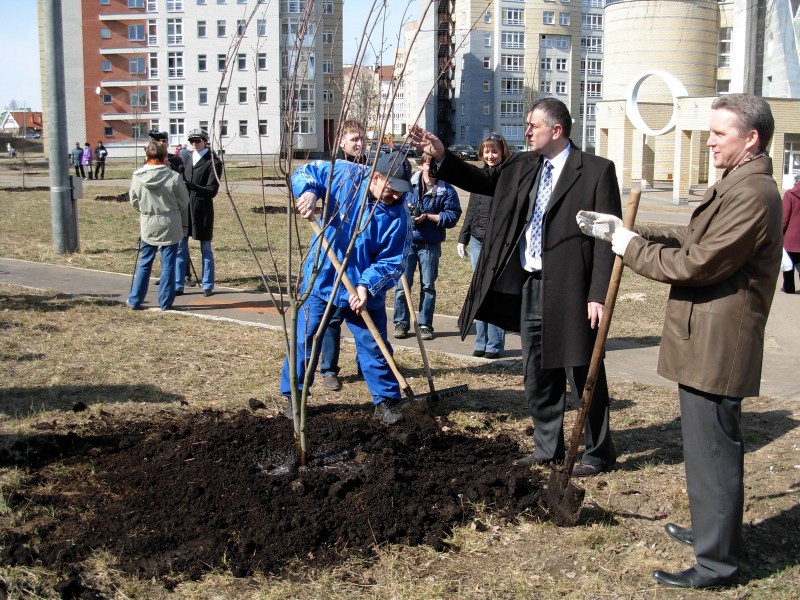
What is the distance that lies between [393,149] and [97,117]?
3011 inches

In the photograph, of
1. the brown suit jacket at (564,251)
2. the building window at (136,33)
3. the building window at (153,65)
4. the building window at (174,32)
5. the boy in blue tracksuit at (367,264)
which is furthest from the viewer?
the building window at (136,33)

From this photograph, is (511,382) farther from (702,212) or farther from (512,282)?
(702,212)

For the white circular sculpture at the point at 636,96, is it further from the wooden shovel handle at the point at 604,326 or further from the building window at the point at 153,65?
the building window at the point at 153,65

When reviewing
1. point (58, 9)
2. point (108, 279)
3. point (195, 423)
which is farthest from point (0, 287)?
point (195, 423)

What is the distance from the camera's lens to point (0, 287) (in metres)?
10.3

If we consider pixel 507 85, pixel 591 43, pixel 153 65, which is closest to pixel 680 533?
pixel 153 65

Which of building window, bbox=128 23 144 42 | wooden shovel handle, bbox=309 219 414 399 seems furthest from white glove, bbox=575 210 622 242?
building window, bbox=128 23 144 42

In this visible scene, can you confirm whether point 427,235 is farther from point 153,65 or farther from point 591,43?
point 591,43

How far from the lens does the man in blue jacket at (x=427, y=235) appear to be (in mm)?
8156

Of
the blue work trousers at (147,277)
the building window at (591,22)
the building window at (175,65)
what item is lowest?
the blue work trousers at (147,277)

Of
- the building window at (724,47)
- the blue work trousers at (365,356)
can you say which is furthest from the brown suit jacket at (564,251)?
the building window at (724,47)

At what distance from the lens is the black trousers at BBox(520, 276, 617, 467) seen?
474 centimetres

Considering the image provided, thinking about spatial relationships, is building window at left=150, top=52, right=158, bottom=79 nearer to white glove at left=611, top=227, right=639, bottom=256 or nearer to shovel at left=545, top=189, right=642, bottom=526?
shovel at left=545, top=189, right=642, bottom=526

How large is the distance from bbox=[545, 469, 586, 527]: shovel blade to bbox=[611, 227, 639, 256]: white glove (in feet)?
4.00
